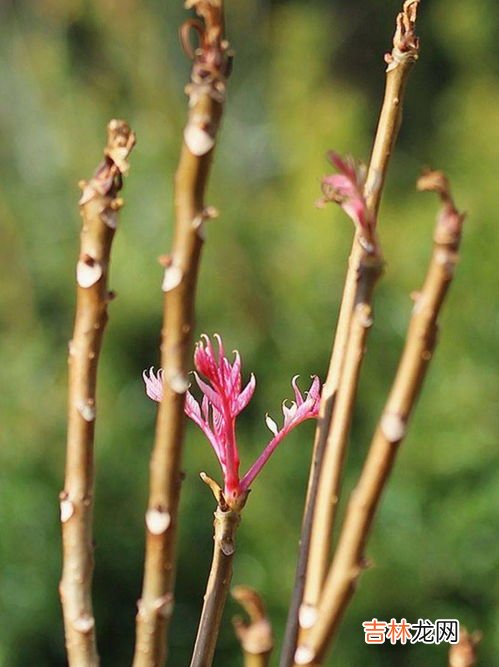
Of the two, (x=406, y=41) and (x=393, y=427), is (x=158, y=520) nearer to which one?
(x=393, y=427)

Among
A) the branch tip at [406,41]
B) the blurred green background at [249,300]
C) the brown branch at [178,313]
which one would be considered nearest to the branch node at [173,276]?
the brown branch at [178,313]

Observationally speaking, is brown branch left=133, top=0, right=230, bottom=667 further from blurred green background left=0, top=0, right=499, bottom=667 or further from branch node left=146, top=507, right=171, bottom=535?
blurred green background left=0, top=0, right=499, bottom=667

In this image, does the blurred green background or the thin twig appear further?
the blurred green background

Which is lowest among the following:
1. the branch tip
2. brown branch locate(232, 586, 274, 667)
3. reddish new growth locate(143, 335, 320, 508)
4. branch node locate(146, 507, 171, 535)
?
brown branch locate(232, 586, 274, 667)

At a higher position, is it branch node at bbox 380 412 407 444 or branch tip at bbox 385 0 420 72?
branch tip at bbox 385 0 420 72

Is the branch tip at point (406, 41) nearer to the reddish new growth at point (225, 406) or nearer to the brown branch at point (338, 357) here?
the brown branch at point (338, 357)

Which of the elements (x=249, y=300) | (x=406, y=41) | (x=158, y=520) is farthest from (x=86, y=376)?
(x=249, y=300)

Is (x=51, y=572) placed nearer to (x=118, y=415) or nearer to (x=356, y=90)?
(x=118, y=415)

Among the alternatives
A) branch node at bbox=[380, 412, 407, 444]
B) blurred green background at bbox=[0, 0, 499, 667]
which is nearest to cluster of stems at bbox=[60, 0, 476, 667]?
branch node at bbox=[380, 412, 407, 444]
